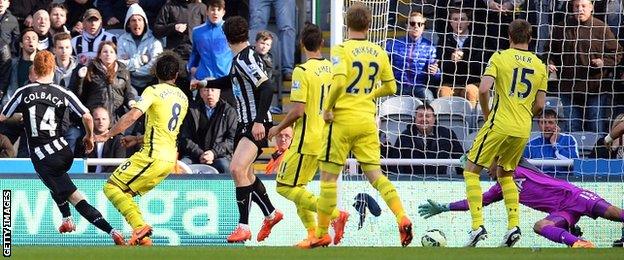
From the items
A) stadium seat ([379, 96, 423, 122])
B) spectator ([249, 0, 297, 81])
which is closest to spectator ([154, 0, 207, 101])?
spectator ([249, 0, 297, 81])

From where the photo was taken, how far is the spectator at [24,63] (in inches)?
787

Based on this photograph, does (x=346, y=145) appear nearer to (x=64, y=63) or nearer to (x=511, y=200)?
(x=511, y=200)

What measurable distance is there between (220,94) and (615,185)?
521cm

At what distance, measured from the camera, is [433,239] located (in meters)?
16.2

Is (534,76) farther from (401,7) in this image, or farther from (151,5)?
(151,5)

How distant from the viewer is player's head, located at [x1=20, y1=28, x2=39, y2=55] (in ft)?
65.5

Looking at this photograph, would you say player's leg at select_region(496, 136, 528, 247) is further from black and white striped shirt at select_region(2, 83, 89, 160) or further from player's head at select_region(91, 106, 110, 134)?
player's head at select_region(91, 106, 110, 134)

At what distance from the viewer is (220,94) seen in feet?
64.2

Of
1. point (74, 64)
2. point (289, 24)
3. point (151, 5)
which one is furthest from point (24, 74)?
point (289, 24)

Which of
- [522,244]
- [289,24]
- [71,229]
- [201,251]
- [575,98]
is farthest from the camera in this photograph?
[289,24]

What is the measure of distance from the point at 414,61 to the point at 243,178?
405cm

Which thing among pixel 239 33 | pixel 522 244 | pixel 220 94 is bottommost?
pixel 522 244

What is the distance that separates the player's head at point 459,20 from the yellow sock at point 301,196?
14.2 ft

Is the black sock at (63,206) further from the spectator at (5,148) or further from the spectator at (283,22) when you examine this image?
the spectator at (283,22)
